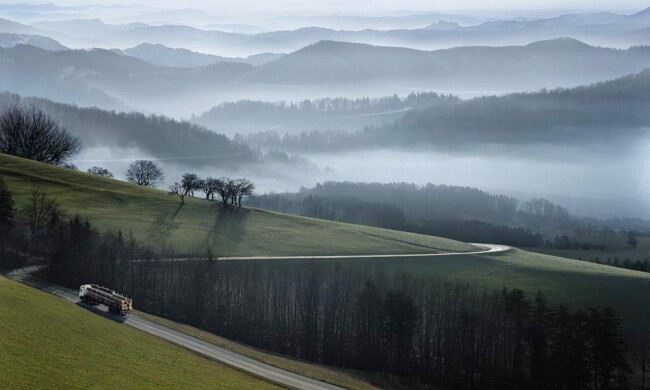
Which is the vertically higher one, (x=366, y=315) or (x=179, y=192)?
(x=179, y=192)

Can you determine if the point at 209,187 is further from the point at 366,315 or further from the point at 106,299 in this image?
the point at 106,299

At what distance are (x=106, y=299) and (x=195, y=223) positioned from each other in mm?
38171

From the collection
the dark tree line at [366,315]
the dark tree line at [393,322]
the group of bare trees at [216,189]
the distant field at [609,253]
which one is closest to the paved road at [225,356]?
the dark tree line at [393,322]

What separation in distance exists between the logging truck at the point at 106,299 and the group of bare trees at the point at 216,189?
46.6 m

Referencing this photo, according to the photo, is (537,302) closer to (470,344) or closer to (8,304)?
(470,344)

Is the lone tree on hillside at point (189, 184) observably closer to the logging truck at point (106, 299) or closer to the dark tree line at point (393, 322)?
the dark tree line at point (393, 322)

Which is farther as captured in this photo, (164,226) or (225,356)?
(164,226)

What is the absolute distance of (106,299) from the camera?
6475cm

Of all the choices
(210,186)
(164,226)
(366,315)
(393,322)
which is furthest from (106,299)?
(210,186)

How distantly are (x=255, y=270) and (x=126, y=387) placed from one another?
44.3 meters

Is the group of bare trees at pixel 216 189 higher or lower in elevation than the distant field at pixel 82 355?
higher

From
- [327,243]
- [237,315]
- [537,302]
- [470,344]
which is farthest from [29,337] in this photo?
[327,243]

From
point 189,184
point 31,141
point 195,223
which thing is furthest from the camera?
point 31,141

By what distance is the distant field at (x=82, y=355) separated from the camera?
3903cm
